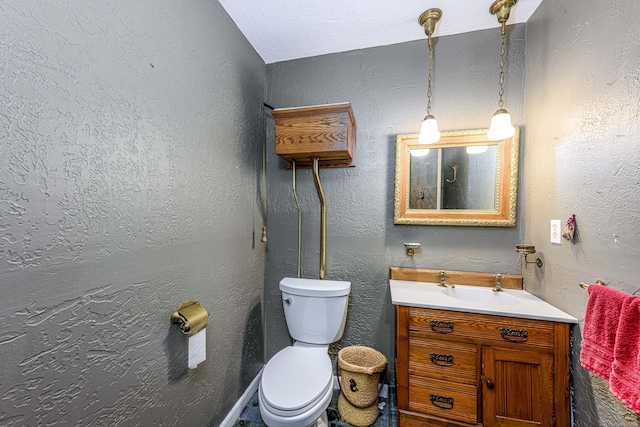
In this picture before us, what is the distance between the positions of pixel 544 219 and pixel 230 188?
176 centimetres

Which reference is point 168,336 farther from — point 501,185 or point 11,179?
point 501,185

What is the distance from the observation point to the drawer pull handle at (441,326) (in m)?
1.22

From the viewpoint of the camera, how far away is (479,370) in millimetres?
1189

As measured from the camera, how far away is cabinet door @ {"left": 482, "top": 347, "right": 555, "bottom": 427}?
1116 millimetres

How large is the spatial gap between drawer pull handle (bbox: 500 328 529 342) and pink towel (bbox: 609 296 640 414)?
0.32m

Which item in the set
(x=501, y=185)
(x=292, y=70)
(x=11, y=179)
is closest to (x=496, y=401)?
(x=501, y=185)

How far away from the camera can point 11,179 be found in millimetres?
577

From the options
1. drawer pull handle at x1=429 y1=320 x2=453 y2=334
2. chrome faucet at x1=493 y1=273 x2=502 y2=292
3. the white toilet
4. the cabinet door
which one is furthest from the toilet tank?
chrome faucet at x1=493 y1=273 x2=502 y2=292

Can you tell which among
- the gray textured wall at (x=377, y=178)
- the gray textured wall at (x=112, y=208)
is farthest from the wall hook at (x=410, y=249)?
the gray textured wall at (x=112, y=208)

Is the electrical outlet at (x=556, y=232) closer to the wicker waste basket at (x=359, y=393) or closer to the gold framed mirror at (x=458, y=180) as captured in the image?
the gold framed mirror at (x=458, y=180)

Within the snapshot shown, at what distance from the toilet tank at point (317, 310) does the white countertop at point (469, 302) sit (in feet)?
1.13

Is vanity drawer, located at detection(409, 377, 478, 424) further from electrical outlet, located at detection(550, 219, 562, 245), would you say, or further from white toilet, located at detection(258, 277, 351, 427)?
electrical outlet, located at detection(550, 219, 562, 245)

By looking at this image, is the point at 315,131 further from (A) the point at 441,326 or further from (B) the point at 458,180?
(A) the point at 441,326

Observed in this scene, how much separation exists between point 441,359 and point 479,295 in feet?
1.70
